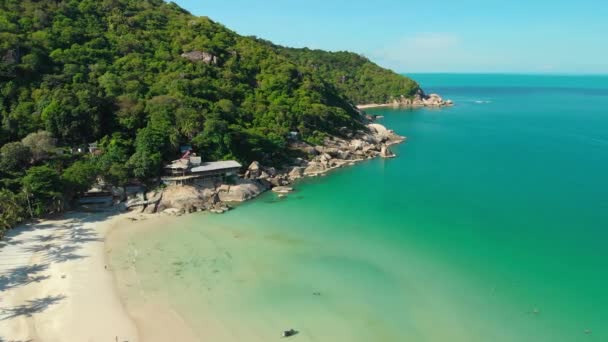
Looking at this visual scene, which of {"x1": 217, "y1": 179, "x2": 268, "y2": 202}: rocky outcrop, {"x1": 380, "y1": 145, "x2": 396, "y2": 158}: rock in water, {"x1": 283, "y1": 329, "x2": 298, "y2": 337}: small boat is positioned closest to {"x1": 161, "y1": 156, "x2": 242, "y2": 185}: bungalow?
{"x1": 217, "y1": 179, "x2": 268, "y2": 202}: rocky outcrop

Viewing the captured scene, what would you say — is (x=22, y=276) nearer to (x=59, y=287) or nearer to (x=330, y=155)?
(x=59, y=287)

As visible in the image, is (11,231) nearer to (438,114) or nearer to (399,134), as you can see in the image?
(399,134)

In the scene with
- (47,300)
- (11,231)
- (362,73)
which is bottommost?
(47,300)

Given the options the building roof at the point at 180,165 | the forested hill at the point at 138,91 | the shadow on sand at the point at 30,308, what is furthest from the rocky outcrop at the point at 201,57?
the shadow on sand at the point at 30,308

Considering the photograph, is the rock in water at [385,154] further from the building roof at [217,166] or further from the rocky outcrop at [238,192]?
the building roof at [217,166]

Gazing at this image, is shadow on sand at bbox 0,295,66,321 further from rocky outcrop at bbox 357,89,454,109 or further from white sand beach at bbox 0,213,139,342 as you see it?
rocky outcrop at bbox 357,89,454,109

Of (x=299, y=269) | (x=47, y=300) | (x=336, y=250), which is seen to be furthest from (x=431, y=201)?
(x=47, y=300)
